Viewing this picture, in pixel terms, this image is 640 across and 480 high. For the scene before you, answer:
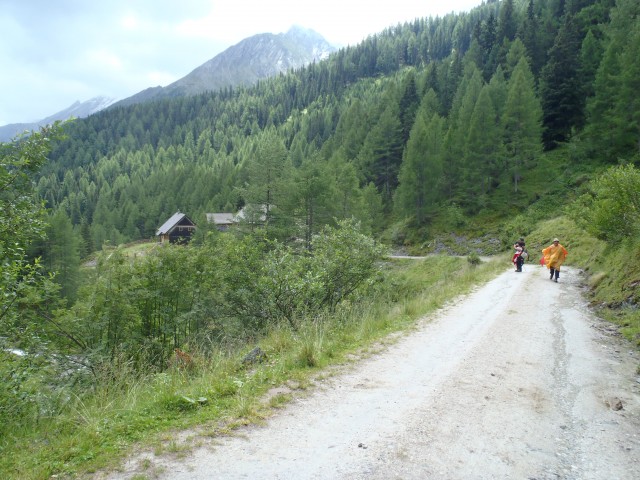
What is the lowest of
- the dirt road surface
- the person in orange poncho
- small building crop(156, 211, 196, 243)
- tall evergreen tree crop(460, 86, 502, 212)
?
small building crop(156, 211, 196, 243)

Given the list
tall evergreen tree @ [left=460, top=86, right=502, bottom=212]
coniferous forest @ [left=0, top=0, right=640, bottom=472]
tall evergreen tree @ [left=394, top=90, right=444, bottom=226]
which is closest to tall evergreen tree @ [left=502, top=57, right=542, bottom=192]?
coniferous forest @ [left=0, top=0, right=640, bottom=472]

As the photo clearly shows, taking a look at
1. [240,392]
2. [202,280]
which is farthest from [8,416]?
[202,280]

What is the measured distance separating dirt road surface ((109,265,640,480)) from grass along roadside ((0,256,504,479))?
1.15ft

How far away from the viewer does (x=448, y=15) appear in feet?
643

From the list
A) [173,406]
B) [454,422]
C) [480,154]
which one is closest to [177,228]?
[480,154]

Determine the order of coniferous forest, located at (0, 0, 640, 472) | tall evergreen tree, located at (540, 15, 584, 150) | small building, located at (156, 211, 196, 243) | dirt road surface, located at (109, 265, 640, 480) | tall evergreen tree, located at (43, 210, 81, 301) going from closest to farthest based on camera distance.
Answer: dirt road surface, located at (109, 265, 640, 480) → coniferous forest, located at (0, 0, 640, 472) → tall evergreen tree, located at (43, 210, 81, 301) → tall evergreen tree, located at (540, 15, 584, 150) → small building, located at (156, 211, 196, 243)

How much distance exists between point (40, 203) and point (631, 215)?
668 inches

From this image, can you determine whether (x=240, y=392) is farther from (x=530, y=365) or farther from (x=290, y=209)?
(x=290, y=209)

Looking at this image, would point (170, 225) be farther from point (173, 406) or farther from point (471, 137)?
point (173, 406)

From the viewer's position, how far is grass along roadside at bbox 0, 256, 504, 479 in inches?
141

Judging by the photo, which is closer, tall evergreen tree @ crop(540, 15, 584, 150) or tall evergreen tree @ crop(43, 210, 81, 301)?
tall evergreen tree @ crop(43, 210, 81, 301)

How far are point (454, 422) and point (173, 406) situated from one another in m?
3.55

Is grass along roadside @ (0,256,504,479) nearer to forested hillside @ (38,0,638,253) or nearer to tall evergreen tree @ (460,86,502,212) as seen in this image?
forested hillside @ (38,0,638,253)

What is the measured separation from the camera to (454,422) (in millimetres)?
4363
